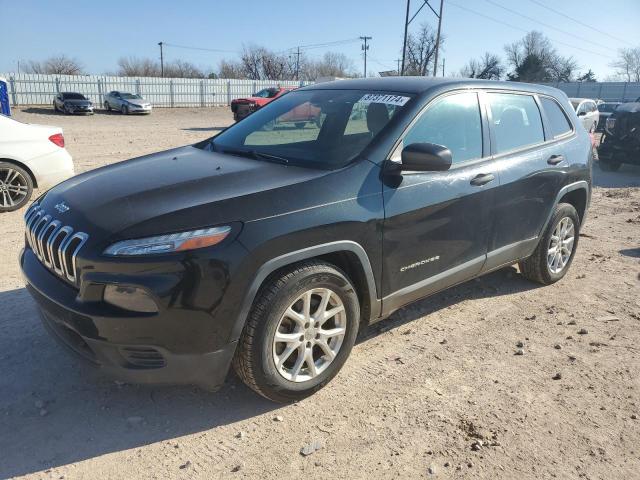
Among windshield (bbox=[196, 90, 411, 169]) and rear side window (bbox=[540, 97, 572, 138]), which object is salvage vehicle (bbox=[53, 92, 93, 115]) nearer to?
windshield (bbox=[196, 90, 411, 169])

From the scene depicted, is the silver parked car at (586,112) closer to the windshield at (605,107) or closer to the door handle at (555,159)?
the windshield at (605,107)

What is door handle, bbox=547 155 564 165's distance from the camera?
4416 millimetres

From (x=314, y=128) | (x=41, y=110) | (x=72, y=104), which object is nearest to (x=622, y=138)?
(x=314, y=128)

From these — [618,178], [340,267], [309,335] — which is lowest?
[618,178]

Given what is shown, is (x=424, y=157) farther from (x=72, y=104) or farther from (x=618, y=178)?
(x=72, y=104)

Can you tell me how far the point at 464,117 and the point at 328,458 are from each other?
8.30ft

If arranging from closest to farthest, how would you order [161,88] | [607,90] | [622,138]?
[622,138], [161,88], [607,90]

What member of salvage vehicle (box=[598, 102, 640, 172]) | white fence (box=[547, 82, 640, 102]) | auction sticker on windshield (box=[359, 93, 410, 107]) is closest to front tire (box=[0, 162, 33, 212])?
auction sticker on windshield (box=[359, 93, 410, 107])

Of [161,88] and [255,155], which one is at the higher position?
[161,88]

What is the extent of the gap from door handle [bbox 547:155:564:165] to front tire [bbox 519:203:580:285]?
411 mm

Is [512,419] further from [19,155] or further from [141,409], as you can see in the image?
[19,155]

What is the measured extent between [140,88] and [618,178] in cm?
3683

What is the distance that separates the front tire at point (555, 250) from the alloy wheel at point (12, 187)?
6.32 m

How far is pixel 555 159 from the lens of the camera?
4.48 m
